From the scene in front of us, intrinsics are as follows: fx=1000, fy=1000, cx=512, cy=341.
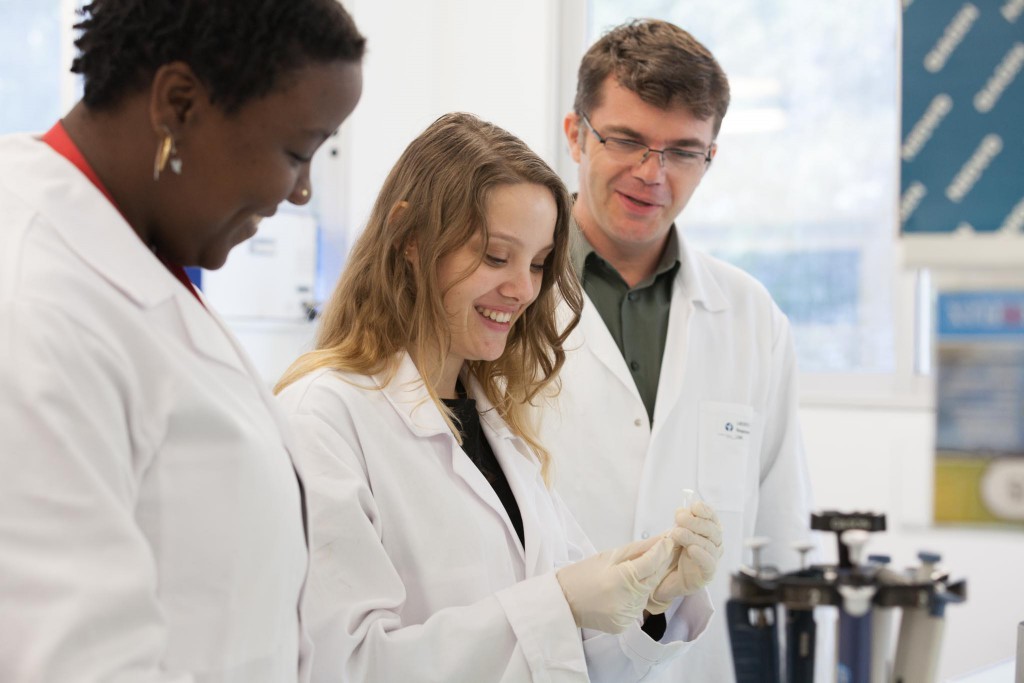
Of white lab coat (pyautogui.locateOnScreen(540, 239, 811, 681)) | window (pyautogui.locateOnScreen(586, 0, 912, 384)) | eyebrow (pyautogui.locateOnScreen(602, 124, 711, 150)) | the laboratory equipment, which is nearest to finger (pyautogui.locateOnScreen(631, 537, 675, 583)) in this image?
the laboratory equipment

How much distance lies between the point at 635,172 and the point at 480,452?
2.16 feet

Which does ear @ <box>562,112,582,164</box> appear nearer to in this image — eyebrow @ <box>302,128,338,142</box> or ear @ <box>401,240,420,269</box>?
ear @ <box>401,240,420,269</box>

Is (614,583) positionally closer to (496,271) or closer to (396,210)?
(496,271)

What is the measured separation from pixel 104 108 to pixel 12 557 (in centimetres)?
33

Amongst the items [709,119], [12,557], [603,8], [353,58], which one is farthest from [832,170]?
[12,557]

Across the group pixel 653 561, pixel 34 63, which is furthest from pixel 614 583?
pixel 34 63

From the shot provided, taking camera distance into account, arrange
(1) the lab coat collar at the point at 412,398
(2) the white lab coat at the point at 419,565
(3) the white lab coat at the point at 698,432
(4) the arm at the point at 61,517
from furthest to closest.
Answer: (3) the white lab coat at the point at 698,432
(1) the lab coat collar at the point at 412,398
(2) the white lab coat at the point at 419,565
(4) the arm at the point at 61,517

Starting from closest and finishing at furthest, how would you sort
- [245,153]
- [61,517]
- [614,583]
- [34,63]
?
[61,517] < [245,153] < [614,583] < [34,63]

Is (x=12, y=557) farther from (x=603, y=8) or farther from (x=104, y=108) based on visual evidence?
(x=603, y=8)

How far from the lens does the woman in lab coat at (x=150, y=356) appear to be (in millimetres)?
640

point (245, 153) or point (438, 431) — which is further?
point (438, 431)

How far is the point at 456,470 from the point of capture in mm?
1284

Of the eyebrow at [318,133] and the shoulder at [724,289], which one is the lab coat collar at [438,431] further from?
the shoulder at [724,289]

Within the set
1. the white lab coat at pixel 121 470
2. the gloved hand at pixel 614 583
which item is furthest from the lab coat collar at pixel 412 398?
the white lab coat at pixel 121 470
